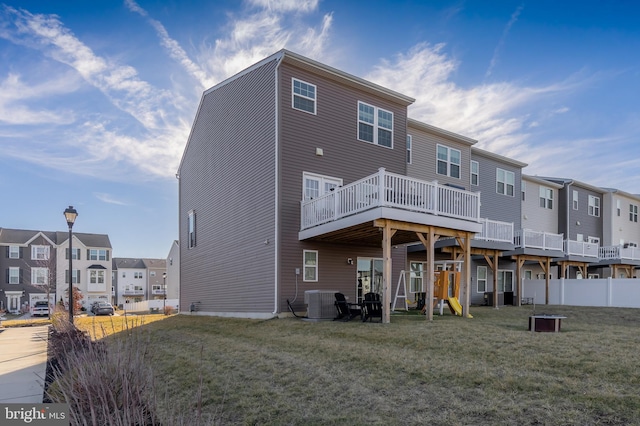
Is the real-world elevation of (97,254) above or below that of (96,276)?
above

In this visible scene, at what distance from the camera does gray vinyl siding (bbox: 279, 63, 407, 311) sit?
45.5 feet

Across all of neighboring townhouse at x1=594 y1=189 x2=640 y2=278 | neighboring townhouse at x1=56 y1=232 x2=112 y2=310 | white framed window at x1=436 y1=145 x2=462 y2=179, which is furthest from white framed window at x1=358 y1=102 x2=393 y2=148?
neighboring townhouse at x1=56 y1=232 x2=112 y2=310

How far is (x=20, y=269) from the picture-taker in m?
45.7

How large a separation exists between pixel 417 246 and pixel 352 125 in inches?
255

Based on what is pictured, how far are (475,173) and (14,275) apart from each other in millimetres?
48179

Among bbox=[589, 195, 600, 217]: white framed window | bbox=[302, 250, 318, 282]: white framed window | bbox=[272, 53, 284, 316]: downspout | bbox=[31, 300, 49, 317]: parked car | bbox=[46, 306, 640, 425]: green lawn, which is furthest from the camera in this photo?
bbox=[31, 300, 49, 317]: parked car

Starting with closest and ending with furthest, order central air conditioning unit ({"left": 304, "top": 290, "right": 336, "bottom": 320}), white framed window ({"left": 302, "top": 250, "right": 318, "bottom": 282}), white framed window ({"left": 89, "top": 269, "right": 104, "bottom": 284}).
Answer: central air conditioning unit ({"left": 304, "top": 290, "right": 336, "bottom": 320})
white framed window ({"left": 302, "top": 250, "right": 318, "bottom": 282})
white framed window ({"left": 89, "top": 269, "right": 104, "bottom": 284})

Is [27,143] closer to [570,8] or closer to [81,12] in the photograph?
[81,12]

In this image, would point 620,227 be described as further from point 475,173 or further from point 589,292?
point 475,173

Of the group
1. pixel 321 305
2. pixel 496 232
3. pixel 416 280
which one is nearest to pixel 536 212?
pixel 496 232

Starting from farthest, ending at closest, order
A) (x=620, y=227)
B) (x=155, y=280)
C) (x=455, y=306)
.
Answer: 1. (x=155, y=280)
2. (x=620, y=227)
3. (x=455, y=306)

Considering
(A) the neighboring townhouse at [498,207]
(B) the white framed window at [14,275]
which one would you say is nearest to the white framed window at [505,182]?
(A) the neighboring townhouse at [498,207]

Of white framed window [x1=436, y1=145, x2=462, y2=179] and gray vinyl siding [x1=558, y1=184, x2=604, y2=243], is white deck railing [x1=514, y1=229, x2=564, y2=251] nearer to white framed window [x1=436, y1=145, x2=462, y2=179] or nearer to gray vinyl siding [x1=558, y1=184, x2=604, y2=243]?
white framed window [x1=436, y1=145, x2=462, y2=179]

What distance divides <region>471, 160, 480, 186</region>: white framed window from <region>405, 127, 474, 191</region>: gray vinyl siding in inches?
46.5
